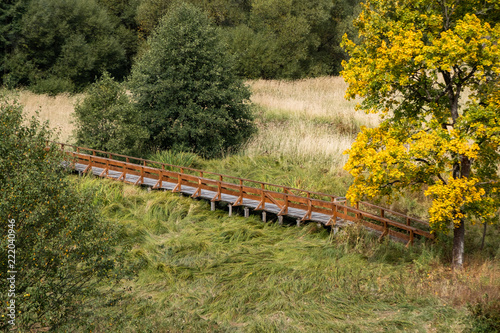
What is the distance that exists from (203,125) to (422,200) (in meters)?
10.4

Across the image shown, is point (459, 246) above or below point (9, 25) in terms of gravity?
below

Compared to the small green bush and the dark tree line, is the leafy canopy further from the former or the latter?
the small green bush

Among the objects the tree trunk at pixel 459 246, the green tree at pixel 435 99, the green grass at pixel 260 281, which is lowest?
the green grass at pixel 260 281

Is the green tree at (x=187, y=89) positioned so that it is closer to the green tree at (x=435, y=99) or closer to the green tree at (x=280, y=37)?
the green tree at (x=435, y=99)

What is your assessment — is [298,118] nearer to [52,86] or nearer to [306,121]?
[306,121]

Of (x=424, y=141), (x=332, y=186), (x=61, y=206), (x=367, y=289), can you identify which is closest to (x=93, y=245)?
(x=61, y=206)

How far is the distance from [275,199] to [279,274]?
159 inches

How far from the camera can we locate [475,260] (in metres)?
12.2

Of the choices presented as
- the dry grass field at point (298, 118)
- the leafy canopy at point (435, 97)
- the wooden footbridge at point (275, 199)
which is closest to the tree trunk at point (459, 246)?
the leafy canopy at point (435, 97)

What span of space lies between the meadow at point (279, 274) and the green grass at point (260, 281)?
1.2 inches

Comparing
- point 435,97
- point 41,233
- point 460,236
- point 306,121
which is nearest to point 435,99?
point 435,97

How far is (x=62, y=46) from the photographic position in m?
43.5

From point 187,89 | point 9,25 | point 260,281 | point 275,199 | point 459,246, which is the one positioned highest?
point 9,25

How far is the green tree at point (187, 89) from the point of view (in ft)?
75.7
